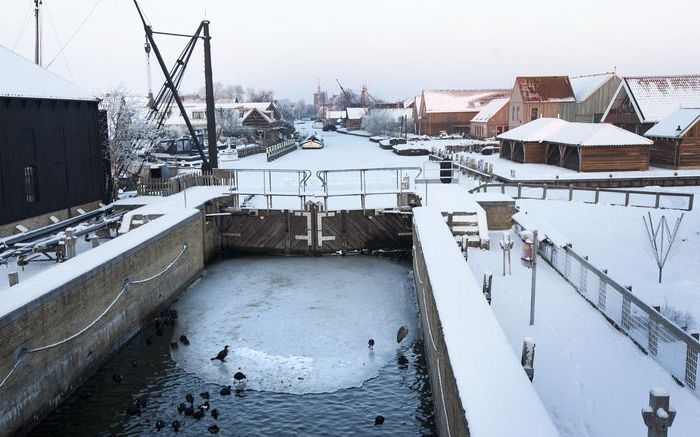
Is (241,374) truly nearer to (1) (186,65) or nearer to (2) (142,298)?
(2) (142,298)

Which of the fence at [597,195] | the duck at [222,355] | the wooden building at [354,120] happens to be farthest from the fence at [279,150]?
the wooden building at [354,120]

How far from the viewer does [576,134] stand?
132 ft

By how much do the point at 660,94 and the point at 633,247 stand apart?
1237 inches

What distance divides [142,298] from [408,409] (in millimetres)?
8367

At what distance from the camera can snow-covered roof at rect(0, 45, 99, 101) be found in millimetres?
20469

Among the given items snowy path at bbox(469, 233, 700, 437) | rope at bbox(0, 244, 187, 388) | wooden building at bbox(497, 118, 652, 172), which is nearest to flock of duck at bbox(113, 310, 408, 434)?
rope at bbox(0, 244, 187, 388)

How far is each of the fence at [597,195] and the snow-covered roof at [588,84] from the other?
112ft

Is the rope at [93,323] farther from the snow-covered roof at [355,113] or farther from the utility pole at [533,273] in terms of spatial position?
the snow-covered roof at [355,113]

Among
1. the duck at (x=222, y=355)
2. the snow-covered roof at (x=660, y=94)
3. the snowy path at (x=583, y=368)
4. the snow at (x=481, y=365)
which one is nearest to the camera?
the snow at (x=481, y=365)

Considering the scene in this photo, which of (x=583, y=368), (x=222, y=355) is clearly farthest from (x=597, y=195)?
(x=222, y=355)

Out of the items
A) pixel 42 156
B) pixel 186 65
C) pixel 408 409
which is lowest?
pixel 408 409

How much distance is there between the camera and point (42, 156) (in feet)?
71.8

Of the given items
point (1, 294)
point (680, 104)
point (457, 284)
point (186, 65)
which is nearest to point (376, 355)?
point (457, 284)

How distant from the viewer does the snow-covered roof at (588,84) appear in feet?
197
